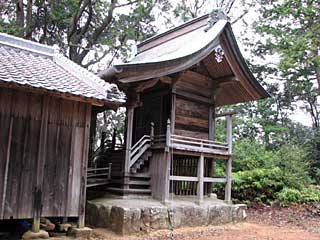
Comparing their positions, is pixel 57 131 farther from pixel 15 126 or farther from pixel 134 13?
pixel 134 13

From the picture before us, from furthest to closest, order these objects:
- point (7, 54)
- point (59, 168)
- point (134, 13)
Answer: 1. point (134, 13)
2. point (7, 54)
3. point (59, 168)

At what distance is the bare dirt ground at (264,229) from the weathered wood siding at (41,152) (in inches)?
59.3

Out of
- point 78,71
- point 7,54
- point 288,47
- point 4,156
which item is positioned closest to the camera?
point 4,156

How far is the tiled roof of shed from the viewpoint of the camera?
6.77m

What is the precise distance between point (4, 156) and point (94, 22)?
45.9 ft

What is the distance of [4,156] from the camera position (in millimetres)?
7016

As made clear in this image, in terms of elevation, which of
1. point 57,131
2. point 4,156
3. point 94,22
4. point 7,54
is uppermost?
point 94,22

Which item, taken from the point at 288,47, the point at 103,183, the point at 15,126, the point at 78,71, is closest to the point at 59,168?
the point at 15,126

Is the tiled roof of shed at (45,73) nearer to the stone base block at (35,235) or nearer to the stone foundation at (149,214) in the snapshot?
the stone base block at (35,235)

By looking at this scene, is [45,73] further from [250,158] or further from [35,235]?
[250,158]

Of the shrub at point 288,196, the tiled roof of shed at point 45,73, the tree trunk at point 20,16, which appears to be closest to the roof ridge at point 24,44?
the tiled roof of shed at point 45,73

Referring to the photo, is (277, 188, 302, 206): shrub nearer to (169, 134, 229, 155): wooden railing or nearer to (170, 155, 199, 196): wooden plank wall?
(169, 134, 229, 155): wooden railing

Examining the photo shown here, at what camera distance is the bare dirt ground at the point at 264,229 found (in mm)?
9016

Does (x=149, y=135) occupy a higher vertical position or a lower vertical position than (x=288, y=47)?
lower
